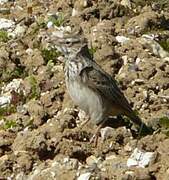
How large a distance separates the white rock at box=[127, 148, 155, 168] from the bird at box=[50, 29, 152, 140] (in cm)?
84

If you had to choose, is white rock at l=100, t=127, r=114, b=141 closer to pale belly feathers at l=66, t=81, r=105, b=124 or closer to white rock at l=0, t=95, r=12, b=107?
pale belly feathers at l=66, t=81, r=105, b=124

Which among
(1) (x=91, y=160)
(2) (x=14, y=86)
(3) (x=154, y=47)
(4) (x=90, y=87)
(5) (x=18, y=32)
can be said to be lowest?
(1) (x=91, y=160)

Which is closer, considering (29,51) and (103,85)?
(103,85)

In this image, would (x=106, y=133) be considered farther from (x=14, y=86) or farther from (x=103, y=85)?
(x=14, y=86)

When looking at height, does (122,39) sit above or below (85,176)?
above

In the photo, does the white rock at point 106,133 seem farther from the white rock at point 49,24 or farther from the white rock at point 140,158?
the white rock at point 49,24

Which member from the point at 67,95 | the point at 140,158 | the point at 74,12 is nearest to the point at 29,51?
the point at 74,12

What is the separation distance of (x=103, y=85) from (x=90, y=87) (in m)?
0.16

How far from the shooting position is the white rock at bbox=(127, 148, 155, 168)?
32.4 ft

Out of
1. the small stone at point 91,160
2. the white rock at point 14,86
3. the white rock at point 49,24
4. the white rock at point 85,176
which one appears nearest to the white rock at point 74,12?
the white rock at point 49,24

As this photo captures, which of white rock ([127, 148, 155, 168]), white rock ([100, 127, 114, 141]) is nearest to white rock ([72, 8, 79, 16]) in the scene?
white rock ([100, 127, 114, 141])

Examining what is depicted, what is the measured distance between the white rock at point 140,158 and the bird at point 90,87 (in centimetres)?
84

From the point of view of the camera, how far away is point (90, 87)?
10.9 m

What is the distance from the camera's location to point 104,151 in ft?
34.1
